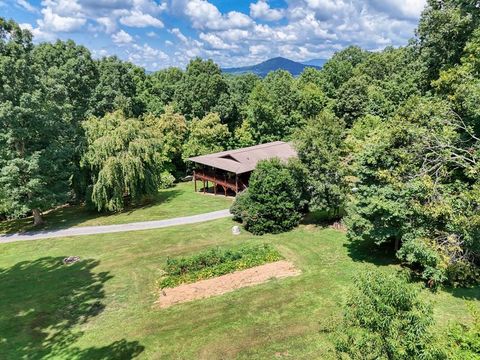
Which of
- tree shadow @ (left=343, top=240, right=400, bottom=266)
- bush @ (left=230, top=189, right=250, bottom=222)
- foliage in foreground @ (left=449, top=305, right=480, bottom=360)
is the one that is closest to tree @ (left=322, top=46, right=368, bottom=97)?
bush @ (left=230, top=189, right=250, bottom=222)

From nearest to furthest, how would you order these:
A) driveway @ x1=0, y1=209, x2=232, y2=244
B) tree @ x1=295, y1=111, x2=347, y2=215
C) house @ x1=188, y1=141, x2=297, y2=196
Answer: tree @ x1=295, y1=111, x2=347, y2=215 → driveway @ x1=0, y1=209, x2=232, y2=244 → house @ x1=188, y1=141, x2=297, y2=196

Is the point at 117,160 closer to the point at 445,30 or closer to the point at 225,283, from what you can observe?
the point at 225,283

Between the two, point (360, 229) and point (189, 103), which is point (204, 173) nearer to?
point (189, 103)

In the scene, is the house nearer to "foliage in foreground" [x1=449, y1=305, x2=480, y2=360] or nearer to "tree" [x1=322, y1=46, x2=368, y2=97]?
"tree" [x1=322, y1=46, x2=368, y2=97]

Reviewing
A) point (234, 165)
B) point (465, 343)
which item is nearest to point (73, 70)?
point (234, 165)

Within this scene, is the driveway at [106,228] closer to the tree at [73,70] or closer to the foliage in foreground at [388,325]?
the tree at [73,70]

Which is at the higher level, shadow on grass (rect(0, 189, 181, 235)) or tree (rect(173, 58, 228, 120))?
tree (rect(173, 58, 228, 120))

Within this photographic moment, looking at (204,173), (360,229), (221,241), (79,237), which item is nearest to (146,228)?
(79,237)
